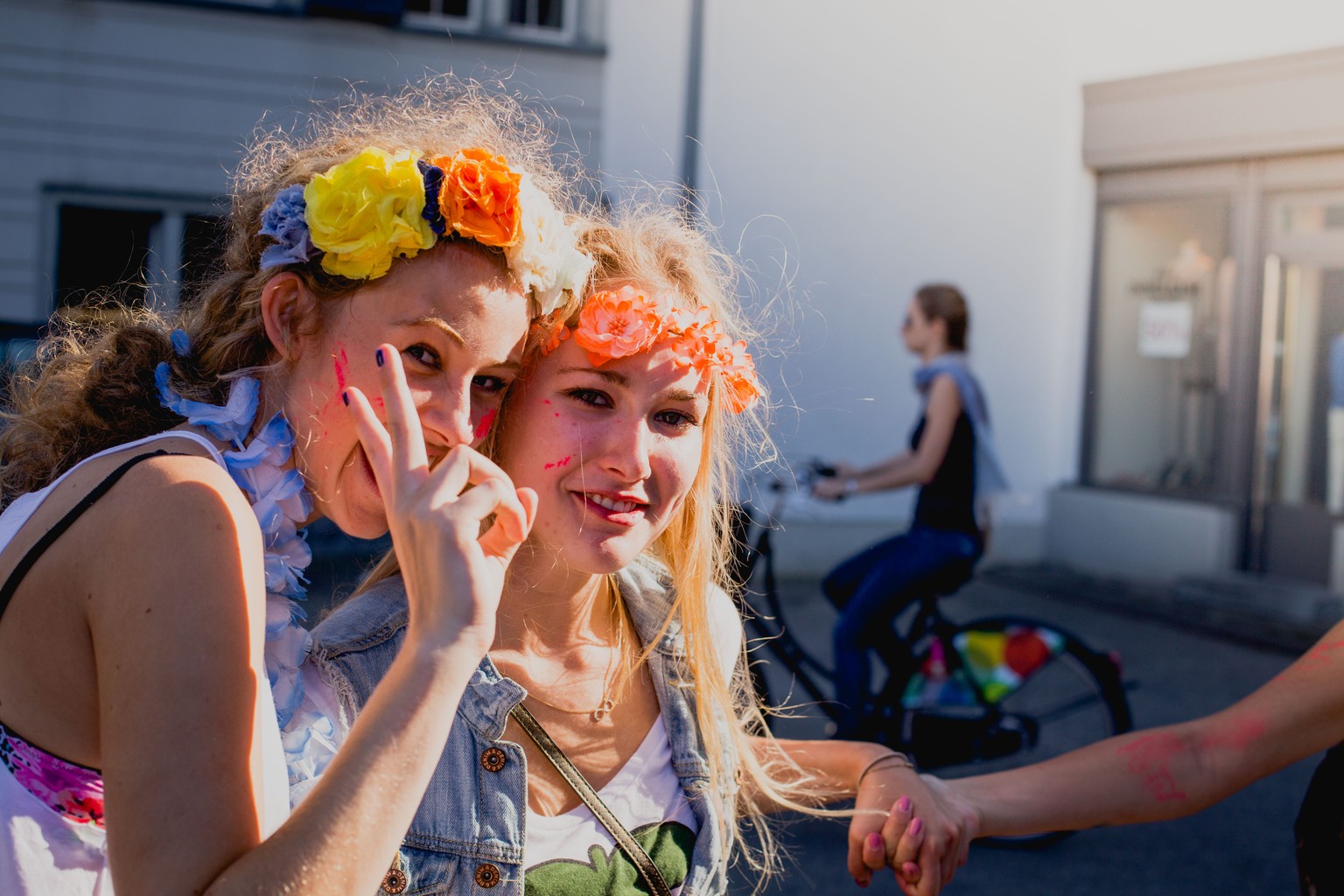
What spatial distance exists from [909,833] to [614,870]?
516 millimetres

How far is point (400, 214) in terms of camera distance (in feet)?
4.88

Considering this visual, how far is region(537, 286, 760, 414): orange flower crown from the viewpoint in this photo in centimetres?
177

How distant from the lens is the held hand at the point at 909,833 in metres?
1.91

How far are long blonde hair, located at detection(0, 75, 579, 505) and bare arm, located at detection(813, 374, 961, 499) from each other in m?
3.24

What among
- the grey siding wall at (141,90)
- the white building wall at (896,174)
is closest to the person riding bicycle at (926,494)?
the white building wall at (896,174)

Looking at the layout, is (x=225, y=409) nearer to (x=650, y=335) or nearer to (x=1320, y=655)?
(x=650, y=335)

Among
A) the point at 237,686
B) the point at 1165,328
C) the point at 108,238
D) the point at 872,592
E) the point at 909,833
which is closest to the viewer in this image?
the point at 237,686

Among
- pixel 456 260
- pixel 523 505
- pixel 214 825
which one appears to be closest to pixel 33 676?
pixel 214 825

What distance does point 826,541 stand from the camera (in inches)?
368

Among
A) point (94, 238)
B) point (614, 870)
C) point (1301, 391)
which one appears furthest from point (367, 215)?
point (1301, 391)

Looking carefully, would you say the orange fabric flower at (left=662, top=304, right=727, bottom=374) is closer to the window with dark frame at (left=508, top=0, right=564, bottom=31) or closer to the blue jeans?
the blue jeans

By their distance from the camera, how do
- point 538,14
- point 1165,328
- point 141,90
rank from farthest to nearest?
point 538,14 < point 1165,328 < point 141,90

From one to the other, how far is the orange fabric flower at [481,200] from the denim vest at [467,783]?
555 millimetres

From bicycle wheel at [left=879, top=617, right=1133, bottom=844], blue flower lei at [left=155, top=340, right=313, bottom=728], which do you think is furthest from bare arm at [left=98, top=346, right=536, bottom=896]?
bicycle wheel at [left=879, top=617, right=1133, bottom=844]
